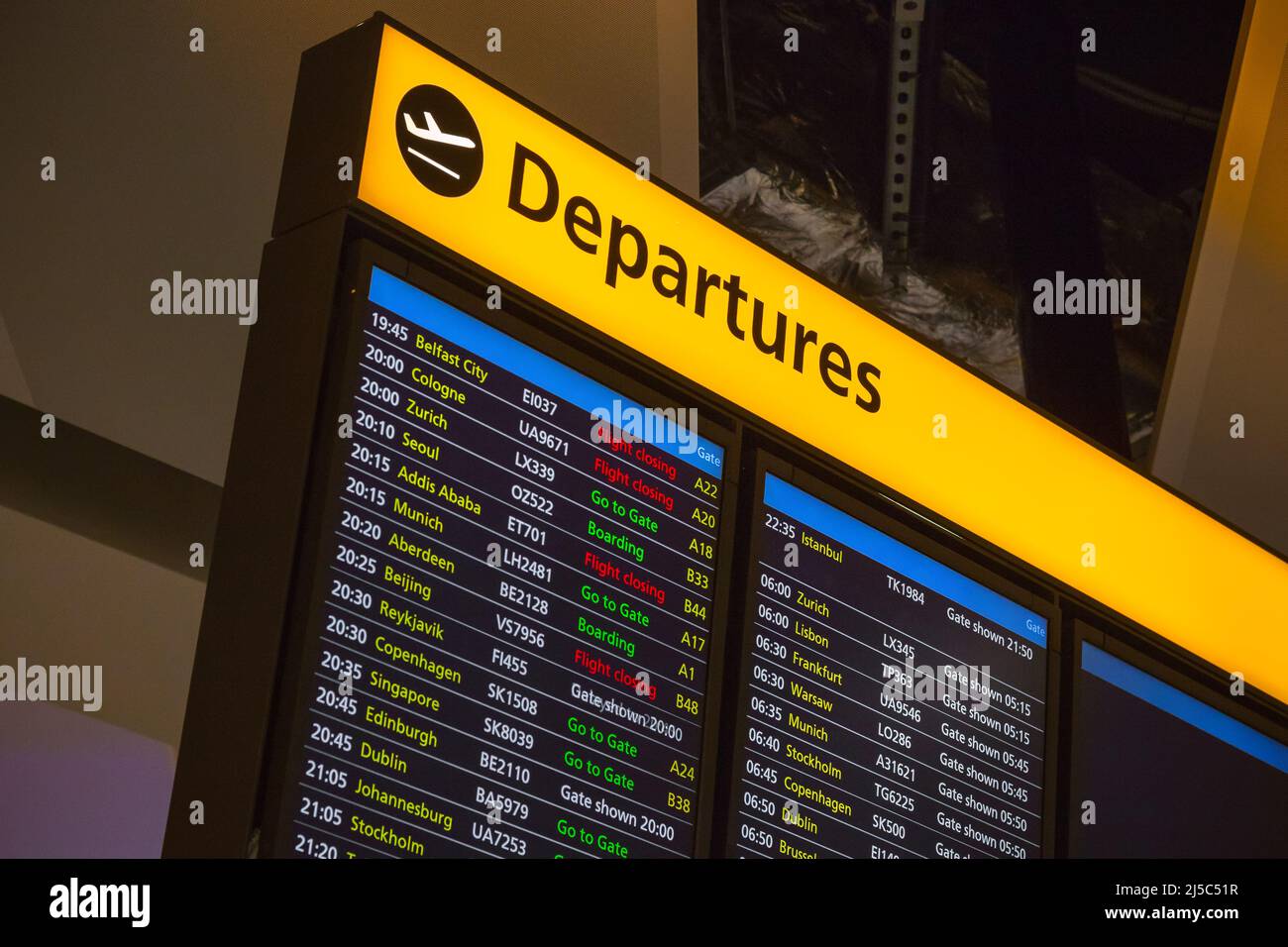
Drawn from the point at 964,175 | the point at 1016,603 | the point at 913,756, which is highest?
the point at 964,175

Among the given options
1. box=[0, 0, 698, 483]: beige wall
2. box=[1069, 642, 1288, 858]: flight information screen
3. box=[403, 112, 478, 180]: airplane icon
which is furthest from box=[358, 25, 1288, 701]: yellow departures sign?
box=[0, 0, 698, 483]: beige wall

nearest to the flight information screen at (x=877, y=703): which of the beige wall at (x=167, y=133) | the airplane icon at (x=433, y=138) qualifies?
the airplane icon at (x=433, y=138)

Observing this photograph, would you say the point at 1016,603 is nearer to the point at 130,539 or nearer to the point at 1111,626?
the point at 1111,626

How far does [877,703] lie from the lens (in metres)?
3.67

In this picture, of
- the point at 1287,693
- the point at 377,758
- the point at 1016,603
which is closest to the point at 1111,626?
the point at 1016,603

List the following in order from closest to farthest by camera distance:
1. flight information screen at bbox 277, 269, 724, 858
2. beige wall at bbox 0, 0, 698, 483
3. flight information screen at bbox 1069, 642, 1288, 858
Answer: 1. flight information screen at bbox 277, 269, 724, 858
2. flight information screen at bbox 1069, 642, 1288, 858
3. beige wall at bbox 0, 0, 698, 483

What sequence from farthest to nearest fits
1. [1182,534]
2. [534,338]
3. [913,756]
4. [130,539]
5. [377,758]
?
[130,539]
[1182,534]
[913,756]
[534,338]
[377,758]

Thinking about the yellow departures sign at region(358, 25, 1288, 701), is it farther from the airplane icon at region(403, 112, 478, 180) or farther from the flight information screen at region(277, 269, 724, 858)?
the flight information screen at region(277, 269, 724, 858)

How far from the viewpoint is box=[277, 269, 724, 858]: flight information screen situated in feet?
9.25

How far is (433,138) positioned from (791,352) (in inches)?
37.6

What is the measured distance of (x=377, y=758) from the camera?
2811 mm

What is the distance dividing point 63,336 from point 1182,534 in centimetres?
285

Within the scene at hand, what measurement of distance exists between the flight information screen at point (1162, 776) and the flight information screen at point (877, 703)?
0.15 m

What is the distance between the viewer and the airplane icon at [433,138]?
3.23 m
